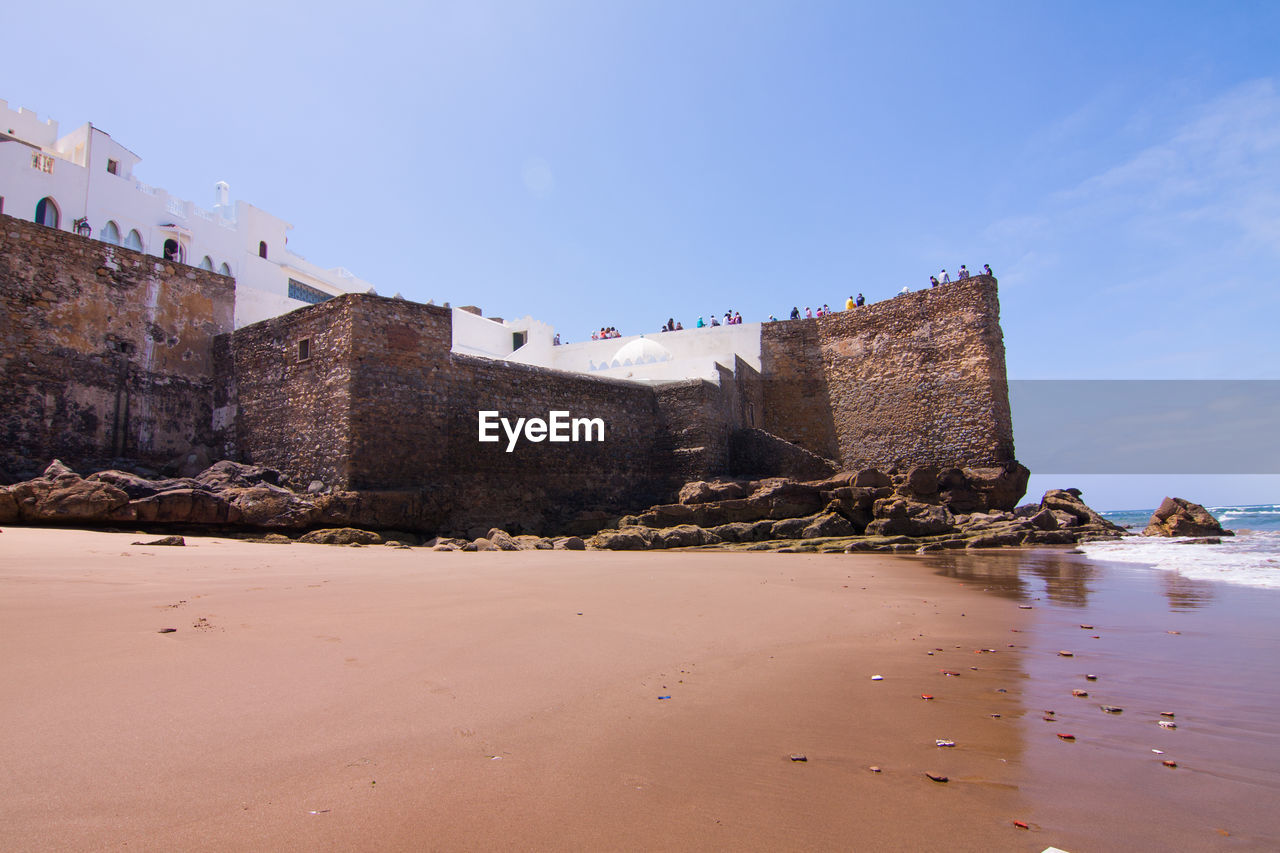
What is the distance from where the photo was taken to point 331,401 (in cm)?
1274

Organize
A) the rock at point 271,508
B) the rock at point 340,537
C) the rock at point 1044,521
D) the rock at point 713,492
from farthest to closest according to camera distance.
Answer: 1. the rock at point 1044,521
2. the rock at point 713,492
3. the rock at point 271,508
4. the rock at point 340,537

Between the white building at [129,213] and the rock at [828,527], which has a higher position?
the white building at [129,213]

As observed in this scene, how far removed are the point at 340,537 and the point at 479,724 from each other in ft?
31.2

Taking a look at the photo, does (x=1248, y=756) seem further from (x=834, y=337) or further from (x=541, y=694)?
(x=834, y=337)

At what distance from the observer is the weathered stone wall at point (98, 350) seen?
12.0 meters

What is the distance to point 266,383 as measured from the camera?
13922 mm

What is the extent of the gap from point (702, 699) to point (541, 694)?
635mm

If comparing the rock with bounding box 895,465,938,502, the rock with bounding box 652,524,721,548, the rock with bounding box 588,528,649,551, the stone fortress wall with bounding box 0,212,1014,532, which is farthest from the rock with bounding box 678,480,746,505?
the rock with bounding box 895,465,938,502

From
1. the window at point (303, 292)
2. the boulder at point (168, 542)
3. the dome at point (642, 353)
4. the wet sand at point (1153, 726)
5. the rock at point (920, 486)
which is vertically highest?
the window at point (303, 292)

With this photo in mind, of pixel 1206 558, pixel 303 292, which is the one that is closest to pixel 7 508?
pixel 1206 558

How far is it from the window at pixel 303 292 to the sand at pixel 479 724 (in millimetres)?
28809

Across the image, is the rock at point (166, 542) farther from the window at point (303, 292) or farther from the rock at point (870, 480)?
the window at point (303, 292)

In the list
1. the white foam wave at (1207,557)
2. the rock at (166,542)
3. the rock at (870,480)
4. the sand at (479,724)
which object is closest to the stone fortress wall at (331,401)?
the rock at (870,480)

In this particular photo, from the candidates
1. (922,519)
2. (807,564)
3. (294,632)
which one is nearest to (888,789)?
(294,632)
